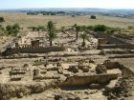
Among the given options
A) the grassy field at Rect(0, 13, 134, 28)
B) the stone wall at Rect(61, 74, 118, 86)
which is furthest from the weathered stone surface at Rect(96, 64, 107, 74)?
the grassy field at Rect(0, 13, 134, 28)

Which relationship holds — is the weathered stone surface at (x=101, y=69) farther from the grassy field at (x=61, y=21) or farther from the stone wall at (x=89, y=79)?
the grassy field at (x=61, y=21)

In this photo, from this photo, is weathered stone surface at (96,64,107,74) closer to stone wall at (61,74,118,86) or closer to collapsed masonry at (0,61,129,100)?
collapsed masonry at (0,61,129,100)

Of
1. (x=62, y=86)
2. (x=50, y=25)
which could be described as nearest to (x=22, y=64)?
(x=62, y=86)

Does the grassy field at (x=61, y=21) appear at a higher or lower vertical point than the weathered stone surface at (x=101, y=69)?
lower

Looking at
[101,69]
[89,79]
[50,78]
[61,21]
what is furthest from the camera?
[61,21]

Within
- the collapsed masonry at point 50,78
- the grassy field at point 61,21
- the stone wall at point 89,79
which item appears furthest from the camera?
the grassy field at point 61,21

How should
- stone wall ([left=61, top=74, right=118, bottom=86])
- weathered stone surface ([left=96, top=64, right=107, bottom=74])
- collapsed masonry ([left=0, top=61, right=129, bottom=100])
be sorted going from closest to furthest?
1. collapsed masonry ([left=0, top=61, right=129, bottom=100])
2. stone wall ([left=61, top=74, right=118, bottom=86])
3. weathered stone surface ([left=96, top=64, right=107, bottom=74])

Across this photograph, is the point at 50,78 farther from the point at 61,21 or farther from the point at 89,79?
the point at 61,21

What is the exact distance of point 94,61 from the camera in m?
31.0

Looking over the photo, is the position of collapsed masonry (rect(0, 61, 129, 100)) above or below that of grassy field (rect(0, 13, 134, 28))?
above

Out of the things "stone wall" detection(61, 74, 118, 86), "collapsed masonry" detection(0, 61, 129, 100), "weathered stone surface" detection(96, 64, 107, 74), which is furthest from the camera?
"weathered stone surface" detection(96, 64, 107, 74)

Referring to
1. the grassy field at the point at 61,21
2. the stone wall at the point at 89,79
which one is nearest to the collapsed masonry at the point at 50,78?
the stone wall at the point at 89,79

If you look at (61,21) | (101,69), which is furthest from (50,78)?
(61,21)

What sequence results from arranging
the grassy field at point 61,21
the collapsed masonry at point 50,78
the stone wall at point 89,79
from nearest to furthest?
the collapsed masonry at point 50,78, the stone wall at point 89,79, the grassy field at point 61,21
